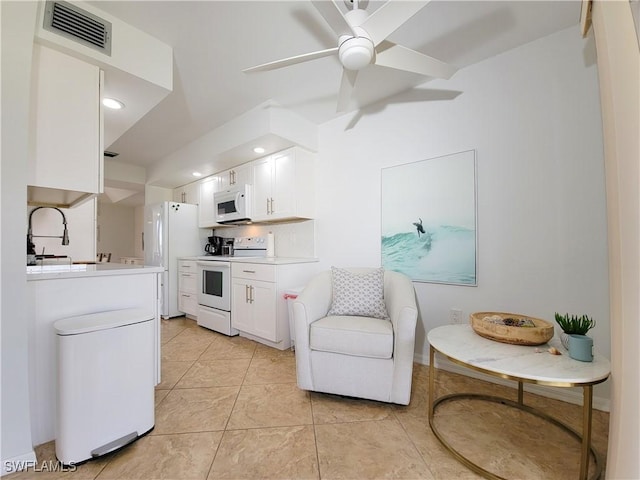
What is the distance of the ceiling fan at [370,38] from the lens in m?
1.31

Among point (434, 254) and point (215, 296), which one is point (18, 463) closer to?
point (215, 296)

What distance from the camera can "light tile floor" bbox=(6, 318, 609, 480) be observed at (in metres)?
1.24

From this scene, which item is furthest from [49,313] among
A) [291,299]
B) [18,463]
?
[291,299]

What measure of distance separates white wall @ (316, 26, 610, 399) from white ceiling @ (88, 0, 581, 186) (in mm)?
224

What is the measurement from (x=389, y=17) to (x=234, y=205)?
2.68 metres

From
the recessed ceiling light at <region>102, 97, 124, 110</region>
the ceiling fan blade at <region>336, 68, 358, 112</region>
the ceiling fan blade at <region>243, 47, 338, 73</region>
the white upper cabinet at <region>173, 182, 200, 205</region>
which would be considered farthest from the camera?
the white upper cabinet at <region>173, 182, 200, 205</region>

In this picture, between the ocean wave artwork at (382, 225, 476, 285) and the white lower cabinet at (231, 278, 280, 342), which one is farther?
the white lower cabinet at (231, 278, 280, 342)

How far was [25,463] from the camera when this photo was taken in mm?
1235

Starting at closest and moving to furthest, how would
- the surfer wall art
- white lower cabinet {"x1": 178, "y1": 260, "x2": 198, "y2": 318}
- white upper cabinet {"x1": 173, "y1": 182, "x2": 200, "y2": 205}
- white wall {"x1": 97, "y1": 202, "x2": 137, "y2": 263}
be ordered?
the surfer wall art → white lower cabinet {"x1": 178, "y1": 260, "x2": 198, "y2": 318} → white upper cabinet {"x1": 173, "y1": 182, "x2": 200, "y2": 205} → white wall {"x1": 97, "y1": 202, "x2": 137, "y2": 263}

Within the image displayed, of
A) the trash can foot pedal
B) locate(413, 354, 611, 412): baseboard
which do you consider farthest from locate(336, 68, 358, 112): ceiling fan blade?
the trash can foot pedal

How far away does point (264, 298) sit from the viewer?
2.74m

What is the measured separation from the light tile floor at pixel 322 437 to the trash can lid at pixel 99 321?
24.8 inches

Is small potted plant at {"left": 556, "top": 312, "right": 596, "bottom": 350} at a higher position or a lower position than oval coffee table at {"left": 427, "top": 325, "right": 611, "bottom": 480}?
higher

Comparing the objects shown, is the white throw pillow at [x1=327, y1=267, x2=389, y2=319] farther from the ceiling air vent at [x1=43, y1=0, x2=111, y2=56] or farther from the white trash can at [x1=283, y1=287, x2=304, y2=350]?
the ceiling air vent at [x1=43, y1=0, x2=111, y2=56]
